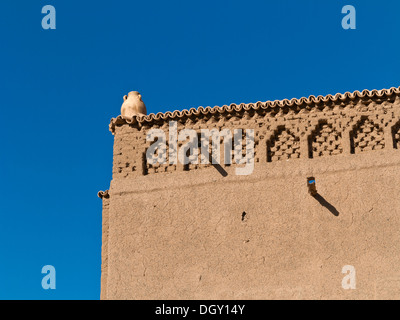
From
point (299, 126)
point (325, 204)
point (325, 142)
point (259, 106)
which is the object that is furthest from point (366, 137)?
point (259, 106)

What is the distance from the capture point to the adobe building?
12055 millimetres

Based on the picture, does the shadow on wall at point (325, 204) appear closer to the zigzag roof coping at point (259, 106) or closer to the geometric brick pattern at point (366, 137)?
the geometric brick pattern at point (366, 137)

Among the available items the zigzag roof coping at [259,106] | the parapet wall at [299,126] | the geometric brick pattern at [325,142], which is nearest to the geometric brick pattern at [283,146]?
the parapet wall at [299,126]

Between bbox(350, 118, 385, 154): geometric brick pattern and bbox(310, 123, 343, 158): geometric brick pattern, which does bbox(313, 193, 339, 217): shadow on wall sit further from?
bbox(350, 118, 385, 154): geometric brick pattern

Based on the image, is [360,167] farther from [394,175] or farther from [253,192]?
[253,192]

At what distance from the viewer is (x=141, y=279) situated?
41.5 ft

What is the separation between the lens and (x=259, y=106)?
1298cm

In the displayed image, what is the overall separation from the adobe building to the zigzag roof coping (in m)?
0.02

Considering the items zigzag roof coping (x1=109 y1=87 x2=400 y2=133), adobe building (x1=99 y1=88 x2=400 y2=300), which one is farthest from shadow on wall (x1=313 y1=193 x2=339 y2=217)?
zigzag roof coping (x1=109 y1=87 x2=400 y2=133)

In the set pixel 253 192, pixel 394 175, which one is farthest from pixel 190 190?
pixel 394 175

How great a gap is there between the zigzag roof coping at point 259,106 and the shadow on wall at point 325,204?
126 cm

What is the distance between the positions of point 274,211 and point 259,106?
1446mm

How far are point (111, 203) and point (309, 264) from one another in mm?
2805
